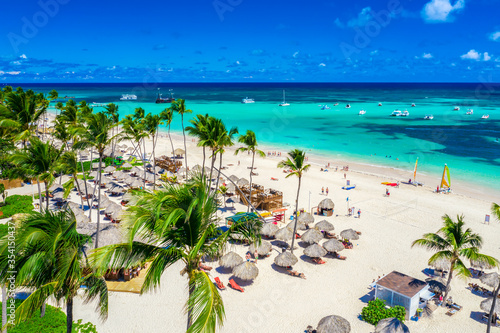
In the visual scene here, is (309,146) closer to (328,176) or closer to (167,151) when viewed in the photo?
(328,176)

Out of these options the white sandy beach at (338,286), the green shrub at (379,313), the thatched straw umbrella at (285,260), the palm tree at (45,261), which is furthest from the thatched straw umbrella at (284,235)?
the palm tree at (45,261)

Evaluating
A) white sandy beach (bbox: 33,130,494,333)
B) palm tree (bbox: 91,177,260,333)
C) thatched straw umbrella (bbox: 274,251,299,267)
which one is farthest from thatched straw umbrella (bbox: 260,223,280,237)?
palm tree (bbox: 91,177,260,333)

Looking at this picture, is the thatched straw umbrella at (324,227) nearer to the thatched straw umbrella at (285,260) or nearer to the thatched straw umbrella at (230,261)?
the thatched straw umbrella at (285,260)

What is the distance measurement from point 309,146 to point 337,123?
28243mm

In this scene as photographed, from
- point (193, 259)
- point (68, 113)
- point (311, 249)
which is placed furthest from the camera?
point (68, 113)

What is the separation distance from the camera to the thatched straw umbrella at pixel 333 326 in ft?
41.4

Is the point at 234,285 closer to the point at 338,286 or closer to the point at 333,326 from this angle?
the point at 338,286

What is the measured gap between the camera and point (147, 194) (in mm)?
6922

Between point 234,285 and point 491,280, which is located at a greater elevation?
point 491,280

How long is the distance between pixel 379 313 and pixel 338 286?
2963mm

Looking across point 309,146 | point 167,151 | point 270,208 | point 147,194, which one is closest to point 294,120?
point 309,146

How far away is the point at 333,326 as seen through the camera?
499 inches

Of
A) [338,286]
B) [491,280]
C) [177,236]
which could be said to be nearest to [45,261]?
[177,236]

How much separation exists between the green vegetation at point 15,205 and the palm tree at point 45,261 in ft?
61.7
